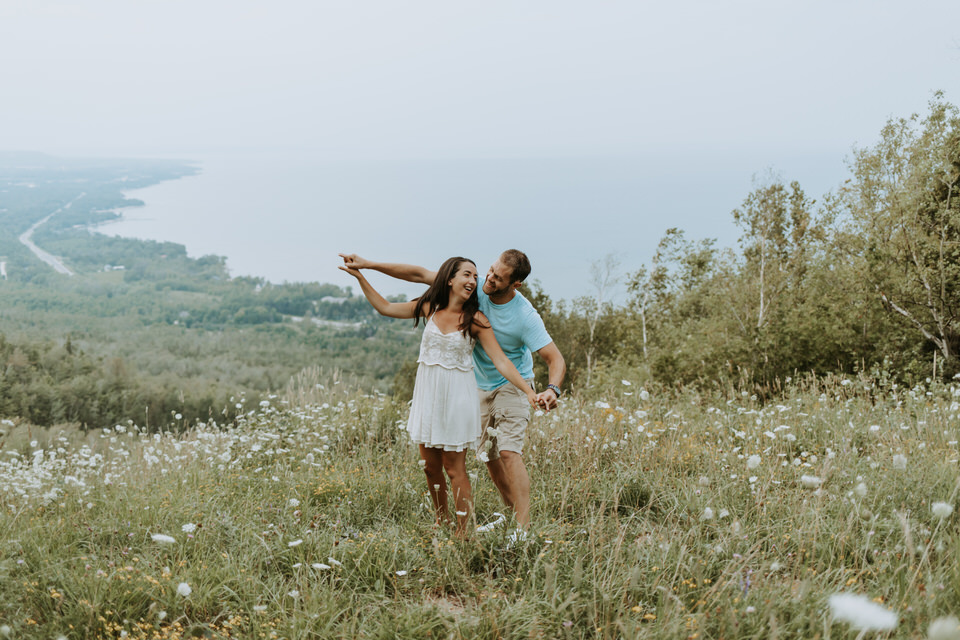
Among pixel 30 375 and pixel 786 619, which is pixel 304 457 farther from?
pixel 30 375

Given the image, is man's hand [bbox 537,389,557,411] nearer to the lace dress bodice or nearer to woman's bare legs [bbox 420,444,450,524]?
the lace dress bodice

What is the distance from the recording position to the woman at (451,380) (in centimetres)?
387

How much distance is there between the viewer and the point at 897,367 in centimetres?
1198

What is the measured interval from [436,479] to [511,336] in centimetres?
100

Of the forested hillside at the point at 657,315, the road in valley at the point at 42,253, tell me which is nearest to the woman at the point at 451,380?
the forested hillside at the point at 657,315

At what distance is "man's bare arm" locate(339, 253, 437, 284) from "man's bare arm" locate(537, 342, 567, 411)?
2.95ft

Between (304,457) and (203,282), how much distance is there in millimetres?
129795

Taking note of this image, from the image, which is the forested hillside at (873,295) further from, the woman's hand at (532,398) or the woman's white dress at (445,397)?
the woman's white dress at (445,397)

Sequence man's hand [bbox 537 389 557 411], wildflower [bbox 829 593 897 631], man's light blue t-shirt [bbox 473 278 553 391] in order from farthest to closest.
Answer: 1. man's light blue t-shirt [bbox 473 278 553 391]
2. man's hand [bbox 537 389 557 411]
3. wildflower [bbox 829 593 897 631]

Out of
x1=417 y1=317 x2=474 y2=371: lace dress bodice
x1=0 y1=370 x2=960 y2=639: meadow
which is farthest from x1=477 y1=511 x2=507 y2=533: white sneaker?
x1=417 y1=317 x2=474 y2=371: lace dress bodice

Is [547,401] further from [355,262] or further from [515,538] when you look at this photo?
[355,262]

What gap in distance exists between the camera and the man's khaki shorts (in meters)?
4.02

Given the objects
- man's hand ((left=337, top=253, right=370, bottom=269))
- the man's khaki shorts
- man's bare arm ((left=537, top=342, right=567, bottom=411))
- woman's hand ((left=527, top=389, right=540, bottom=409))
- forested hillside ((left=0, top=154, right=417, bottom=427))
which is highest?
man's hand ((left=337, top=253, right=370, bottom=269))

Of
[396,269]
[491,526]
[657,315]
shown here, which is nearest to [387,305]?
[396,269]
